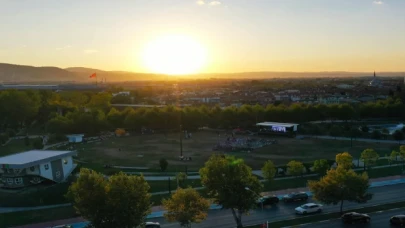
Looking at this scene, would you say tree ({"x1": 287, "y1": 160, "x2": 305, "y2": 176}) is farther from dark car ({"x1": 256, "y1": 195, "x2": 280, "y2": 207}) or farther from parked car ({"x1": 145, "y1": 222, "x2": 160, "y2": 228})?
parked car ({"x1": 145, "y1": 222, "x2": 160, "y2": 228})

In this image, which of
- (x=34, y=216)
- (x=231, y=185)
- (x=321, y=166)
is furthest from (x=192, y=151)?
(x=231, y=185)

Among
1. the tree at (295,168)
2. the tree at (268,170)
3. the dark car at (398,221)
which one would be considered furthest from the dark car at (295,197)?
the dark car at (398,221)

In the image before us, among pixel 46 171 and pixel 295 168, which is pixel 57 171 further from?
pixel 295 168

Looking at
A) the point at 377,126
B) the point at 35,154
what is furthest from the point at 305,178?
the point at 377,126

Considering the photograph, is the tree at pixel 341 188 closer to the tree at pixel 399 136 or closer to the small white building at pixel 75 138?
the tree at pixel 399 136

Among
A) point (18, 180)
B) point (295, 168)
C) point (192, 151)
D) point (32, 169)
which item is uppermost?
point (32, 169)
